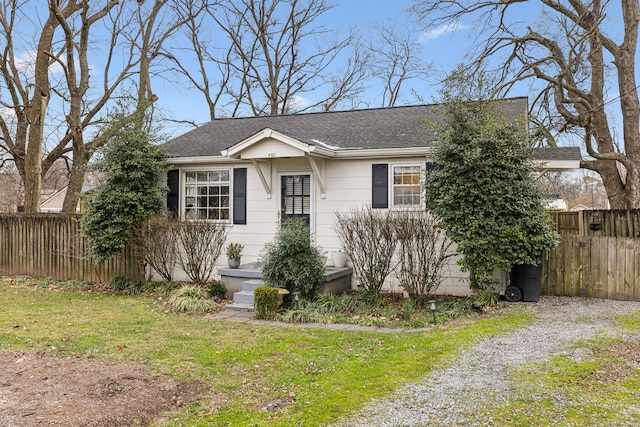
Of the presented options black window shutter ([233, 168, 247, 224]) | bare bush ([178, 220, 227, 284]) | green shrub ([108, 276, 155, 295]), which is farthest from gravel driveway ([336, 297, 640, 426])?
green shrub ([108, 276, 155, 295])

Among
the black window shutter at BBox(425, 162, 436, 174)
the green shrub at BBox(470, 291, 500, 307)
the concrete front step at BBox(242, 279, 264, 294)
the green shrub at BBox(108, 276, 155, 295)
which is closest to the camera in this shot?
the green shrub at BBox(470, 291, 500, 307)

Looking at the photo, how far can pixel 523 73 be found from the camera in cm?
1404

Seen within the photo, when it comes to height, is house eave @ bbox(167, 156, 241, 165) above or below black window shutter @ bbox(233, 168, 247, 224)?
above

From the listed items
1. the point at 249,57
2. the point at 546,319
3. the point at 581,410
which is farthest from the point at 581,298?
the point at 249,57

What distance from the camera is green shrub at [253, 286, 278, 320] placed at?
7275 mm

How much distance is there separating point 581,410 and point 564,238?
5464 millimetres

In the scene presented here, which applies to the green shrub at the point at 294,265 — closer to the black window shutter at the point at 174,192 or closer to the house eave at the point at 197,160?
the house eave at the point at 197,160

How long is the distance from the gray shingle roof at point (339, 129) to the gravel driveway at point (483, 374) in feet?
12.1

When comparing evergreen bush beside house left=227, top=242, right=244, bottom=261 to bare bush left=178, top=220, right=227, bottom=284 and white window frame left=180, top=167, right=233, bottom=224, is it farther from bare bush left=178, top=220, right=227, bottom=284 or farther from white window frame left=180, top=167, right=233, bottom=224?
white window frame left=180, top=167, right=233, bottom=224

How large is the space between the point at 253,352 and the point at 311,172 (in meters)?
4.98

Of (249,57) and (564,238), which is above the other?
(249,57)

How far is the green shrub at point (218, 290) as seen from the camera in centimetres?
876

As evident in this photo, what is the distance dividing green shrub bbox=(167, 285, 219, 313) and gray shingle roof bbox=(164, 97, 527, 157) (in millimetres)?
3222

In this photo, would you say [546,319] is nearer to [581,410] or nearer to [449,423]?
[581,410]
